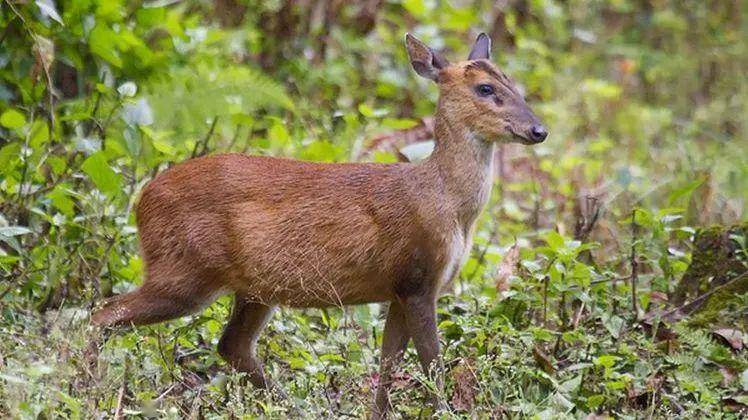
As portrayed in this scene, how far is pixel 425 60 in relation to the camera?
23.8 ft

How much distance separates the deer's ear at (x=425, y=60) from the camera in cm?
722

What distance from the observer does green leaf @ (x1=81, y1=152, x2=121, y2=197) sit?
699 cm

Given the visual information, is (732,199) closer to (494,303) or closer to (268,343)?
(494,303)

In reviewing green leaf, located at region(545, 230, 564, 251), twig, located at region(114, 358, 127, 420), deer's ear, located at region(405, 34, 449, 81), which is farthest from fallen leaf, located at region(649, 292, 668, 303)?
twig, located at region(114, 358, 127, 420)

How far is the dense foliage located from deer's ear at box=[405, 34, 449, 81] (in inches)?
40.1

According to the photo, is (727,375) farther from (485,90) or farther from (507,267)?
(485,90)

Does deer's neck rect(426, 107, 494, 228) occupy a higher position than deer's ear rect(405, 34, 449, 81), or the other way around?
deer's ear rect(405, 34, 449, 81)

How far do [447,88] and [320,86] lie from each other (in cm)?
465

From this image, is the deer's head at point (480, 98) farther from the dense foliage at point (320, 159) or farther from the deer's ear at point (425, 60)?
the dense foliage at point (320, 159)

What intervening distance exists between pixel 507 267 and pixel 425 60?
3.65ft

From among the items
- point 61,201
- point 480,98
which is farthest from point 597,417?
point 61,201

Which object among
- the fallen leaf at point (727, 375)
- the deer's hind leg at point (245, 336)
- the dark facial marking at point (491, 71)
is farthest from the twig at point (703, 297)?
the deer's hind leg at point (245, 336)

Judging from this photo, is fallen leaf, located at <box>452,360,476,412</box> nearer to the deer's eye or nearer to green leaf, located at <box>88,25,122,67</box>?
the deer's eye

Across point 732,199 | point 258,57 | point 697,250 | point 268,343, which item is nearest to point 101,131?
point 268,343
